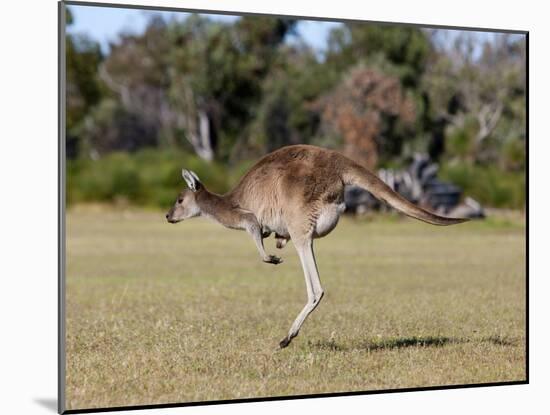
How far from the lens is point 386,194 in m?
8.00

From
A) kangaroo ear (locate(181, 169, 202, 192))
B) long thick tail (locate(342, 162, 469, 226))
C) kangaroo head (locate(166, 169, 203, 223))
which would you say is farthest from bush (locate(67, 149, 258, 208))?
long thick tail (locate(342, 162, 469, 226))

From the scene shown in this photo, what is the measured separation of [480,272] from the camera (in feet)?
56.4

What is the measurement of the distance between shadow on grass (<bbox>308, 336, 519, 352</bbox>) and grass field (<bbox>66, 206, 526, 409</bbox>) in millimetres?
18

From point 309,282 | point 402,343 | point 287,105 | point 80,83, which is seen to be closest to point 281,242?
point 309,282

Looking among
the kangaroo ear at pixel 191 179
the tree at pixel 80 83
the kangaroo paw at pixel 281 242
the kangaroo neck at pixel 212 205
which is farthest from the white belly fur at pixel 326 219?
the tree at pixel 80 83

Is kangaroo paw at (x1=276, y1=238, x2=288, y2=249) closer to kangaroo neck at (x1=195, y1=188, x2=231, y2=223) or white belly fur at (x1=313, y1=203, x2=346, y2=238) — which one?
white belly fur at (x1=313, y1=203, x2=346, y2=238)

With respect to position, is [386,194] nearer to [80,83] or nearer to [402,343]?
[402,343]

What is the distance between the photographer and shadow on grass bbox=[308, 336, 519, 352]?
903cm

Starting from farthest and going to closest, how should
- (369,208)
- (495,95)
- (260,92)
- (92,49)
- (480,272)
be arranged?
(92,49) → (260,92) → (495,95) → (369,208) → (480,272)

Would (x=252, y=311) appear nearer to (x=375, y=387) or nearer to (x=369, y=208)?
(x=375, y=387)

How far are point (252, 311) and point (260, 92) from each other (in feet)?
101

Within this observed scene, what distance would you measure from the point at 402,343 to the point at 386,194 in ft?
6.14

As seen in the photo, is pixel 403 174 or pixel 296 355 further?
pixel 403 174

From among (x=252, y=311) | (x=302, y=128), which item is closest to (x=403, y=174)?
(x=302, y=128)
